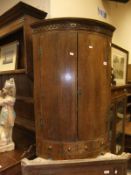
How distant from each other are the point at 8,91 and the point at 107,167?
1.22 meters

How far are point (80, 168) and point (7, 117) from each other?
34.6 inches

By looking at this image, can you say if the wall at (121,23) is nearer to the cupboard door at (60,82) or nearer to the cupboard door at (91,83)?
the cupboard door at (91,83)

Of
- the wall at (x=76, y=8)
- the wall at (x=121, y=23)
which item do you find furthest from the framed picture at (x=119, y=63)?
the wall at (x=76, y=8)

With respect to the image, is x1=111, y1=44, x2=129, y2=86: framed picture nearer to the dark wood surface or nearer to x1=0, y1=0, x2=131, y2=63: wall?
x1=0, y1=0, x2=131, y2=63: wall

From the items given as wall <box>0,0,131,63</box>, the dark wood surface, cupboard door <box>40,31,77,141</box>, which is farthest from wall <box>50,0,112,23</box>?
the dark wood surface

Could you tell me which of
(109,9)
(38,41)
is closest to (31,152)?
(38,41)

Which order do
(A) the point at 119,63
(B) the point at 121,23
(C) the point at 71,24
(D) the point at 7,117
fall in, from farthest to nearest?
(B) the point at 121,23 → (A) the point at 119,63 → (D) the point at 7,117 → (C) the point at 71,24

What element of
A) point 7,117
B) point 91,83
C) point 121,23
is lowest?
point 7,117

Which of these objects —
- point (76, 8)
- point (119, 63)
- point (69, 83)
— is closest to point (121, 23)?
point (119, 63)

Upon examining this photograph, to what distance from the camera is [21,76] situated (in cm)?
218

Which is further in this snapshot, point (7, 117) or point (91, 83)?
point (7, 117)

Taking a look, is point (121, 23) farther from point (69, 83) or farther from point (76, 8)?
point (69, 83)

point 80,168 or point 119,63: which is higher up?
point 119,63

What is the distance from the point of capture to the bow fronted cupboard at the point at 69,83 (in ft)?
4.91
